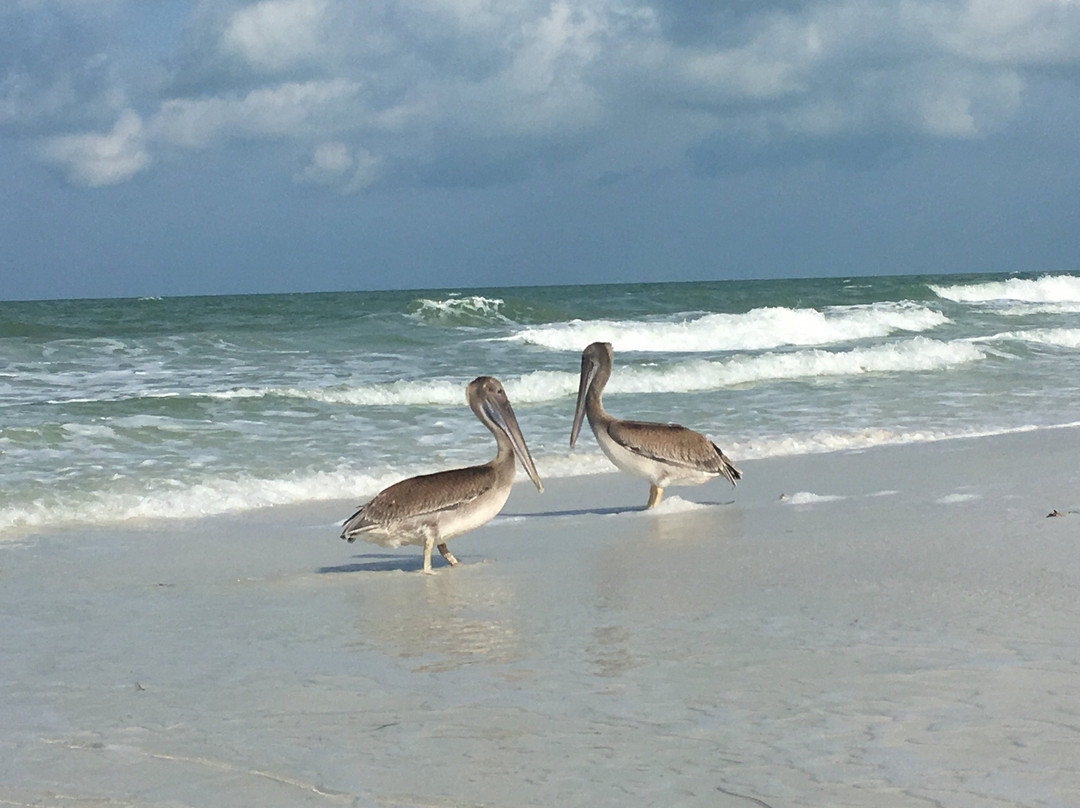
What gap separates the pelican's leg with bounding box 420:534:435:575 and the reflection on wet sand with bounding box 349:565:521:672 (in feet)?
0.19

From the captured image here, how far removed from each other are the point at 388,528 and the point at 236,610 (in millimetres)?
A: 826

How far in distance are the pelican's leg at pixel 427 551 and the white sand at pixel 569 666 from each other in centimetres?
8

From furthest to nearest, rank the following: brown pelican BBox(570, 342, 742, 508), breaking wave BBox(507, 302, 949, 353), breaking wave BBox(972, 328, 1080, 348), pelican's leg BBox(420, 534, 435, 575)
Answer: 1. breaking wave BBox(507, 302, 949, 353)
2. breaking wave BBox(972, 328, 1080, 348)
3. brown pelican BBox(570, 342, 742, 508)
4. pelican's leg BBox(420, 534, 435, 575)

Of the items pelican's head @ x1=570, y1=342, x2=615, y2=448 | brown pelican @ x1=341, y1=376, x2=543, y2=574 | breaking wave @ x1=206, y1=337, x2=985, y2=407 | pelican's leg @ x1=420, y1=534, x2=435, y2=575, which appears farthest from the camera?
breaking wave @ x1=206, y1=337, x2=985, y2=407

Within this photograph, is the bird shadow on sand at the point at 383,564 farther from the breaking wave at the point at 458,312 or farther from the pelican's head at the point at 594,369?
the breaking wave at the point at 458,312

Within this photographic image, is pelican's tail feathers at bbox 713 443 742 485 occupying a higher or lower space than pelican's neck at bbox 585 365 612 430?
lower

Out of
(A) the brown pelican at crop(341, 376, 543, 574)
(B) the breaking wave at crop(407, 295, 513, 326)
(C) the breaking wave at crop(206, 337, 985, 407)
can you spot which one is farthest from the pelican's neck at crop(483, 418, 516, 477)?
(B) the breaking wave at crop(407, 295, 513, 326)

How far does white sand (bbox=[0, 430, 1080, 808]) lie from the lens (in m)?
3.03

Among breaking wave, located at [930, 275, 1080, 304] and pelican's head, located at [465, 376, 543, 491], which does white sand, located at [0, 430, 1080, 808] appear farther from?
breaking wave, located at [930, 275, 1080, 304]

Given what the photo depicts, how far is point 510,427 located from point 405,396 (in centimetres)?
949

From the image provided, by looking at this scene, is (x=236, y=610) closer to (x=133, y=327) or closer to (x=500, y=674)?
(x=500, y=674)

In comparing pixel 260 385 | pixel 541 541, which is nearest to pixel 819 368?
pixel 260 385

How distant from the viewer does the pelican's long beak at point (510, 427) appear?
6090 mm

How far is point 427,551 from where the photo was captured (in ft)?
19.4
